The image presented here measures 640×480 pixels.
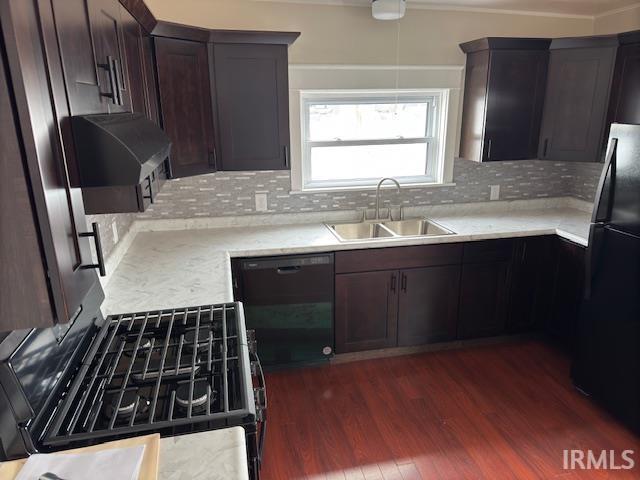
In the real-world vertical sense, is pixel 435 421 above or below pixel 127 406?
below

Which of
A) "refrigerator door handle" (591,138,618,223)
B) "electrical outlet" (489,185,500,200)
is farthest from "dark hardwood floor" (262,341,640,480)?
"electrical outlet" (489,185,500,200)

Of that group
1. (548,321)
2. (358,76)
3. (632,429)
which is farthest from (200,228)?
(632,429)

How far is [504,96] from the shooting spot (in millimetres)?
2984

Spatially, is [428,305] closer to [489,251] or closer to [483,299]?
[483,299]

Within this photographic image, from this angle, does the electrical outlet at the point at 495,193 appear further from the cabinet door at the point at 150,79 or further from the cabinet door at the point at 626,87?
the cabinet door at the point at 150,79

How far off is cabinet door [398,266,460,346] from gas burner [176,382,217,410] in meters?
1.82

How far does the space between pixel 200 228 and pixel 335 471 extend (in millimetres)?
1774

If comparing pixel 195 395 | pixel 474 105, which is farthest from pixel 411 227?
pixel 195 395

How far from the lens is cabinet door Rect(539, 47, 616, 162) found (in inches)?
111

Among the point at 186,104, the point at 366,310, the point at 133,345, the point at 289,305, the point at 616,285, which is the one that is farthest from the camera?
the point at 366,310

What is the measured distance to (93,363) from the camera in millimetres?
1417

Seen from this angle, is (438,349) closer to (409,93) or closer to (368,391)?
(368,391)

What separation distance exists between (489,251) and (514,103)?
3.40 ft

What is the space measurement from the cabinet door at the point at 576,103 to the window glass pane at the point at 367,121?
0.87 meters
